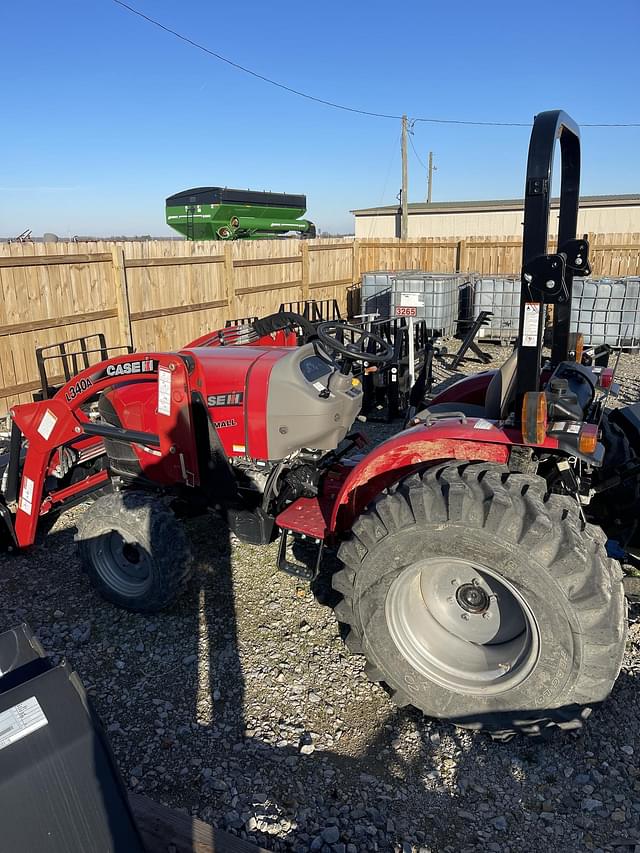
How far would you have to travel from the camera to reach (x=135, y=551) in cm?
360

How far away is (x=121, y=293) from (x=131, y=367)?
18.6ft

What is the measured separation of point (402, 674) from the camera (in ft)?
8.81

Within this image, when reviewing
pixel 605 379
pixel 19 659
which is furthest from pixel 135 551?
pixel 605 379

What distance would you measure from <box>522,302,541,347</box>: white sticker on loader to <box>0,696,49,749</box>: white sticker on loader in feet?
6.89

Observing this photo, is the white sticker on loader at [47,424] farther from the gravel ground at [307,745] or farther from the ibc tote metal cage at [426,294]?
the ibc tote metal cage at [426,294]

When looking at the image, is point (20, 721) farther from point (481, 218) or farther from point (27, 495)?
point (481, 218)

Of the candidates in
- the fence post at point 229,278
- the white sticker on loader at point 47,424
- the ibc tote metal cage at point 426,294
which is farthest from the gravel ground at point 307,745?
the ibc tote metal cage at point 426,294

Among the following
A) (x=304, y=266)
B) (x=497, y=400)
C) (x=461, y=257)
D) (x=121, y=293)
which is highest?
(x=461, y=257)

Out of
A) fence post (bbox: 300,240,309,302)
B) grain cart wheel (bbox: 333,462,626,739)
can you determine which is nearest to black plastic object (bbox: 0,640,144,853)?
grain cart wheel (bbox: 333,462,626,739)

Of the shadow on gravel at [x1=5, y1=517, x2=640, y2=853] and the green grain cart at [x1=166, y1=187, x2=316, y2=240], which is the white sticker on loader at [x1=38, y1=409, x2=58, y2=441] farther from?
the green grain cart at [x1=166, y1=187, x2=316, y2=240]

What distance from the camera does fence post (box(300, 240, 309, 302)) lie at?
13320mm

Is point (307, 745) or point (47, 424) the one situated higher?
point (47, 424)

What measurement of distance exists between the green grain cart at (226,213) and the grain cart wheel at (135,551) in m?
15.9

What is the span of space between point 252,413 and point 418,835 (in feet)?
7.28
